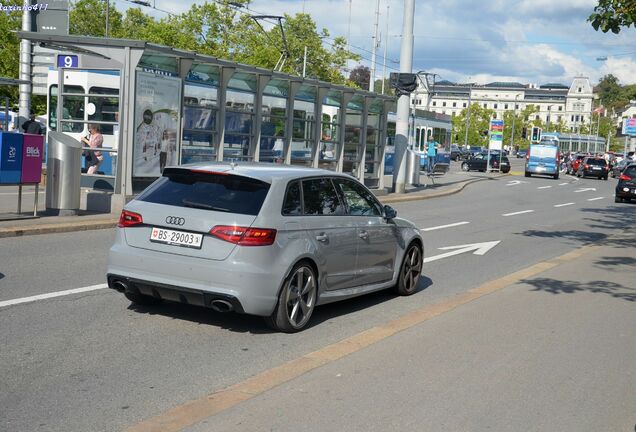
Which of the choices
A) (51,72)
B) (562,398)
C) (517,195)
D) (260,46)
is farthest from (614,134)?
(562,398)

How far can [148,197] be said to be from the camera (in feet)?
25.0

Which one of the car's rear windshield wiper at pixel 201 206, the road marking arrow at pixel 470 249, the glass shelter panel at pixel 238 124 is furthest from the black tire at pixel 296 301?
the glass shelter panel at pixel 238 124

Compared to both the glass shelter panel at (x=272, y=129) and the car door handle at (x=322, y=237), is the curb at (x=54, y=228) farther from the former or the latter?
the glass shelter panel at (x=272, y=129)

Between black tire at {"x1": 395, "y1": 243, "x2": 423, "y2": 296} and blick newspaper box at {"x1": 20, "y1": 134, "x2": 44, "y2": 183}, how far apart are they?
7.19 metres

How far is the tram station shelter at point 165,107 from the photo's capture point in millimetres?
16109

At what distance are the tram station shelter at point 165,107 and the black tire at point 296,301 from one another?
9497mm

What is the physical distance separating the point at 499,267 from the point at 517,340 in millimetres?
5561

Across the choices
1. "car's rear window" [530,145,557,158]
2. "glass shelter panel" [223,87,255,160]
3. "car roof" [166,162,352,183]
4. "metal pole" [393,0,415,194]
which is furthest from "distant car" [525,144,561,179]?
"car roof" [166,162,352,183]

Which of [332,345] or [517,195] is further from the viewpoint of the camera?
[517,195]

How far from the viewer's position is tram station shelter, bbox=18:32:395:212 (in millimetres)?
16109

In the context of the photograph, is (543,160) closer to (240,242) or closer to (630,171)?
(630,171)

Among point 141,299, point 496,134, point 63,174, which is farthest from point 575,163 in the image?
point 141,299

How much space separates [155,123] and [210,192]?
993cm

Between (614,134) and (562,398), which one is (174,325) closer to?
(562,398)
